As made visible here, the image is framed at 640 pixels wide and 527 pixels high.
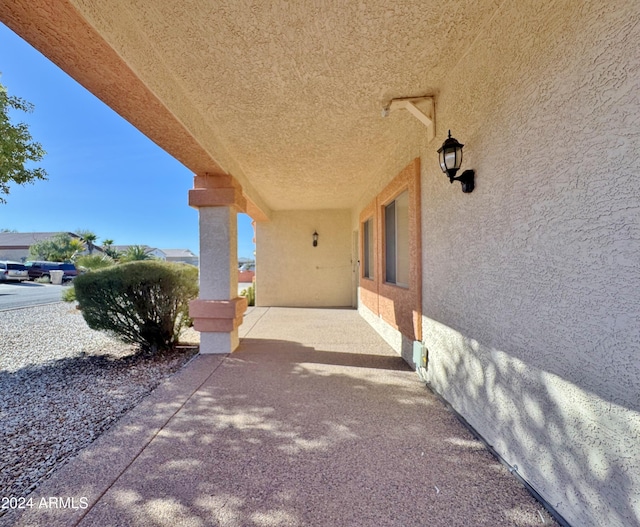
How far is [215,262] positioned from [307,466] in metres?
3.12

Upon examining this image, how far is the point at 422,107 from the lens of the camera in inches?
121

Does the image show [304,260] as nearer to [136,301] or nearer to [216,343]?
[216,343]

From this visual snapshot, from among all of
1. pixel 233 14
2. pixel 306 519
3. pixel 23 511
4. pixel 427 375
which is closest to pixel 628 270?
pixel 306 519

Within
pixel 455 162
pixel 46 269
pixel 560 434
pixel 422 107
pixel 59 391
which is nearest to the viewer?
pixel 560 434

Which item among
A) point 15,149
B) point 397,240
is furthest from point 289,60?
point 15,149

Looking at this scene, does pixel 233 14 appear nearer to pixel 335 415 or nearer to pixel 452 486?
pixel 335 415

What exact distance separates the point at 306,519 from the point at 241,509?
0.37 m

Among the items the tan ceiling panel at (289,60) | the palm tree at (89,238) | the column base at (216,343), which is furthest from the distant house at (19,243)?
the tan ceiling panel at (289,60)

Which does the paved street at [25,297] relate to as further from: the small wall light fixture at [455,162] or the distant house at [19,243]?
the distant house at [19,243]

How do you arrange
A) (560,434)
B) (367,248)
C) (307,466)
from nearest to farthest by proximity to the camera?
(560,434)
(307,466)
(367,248)

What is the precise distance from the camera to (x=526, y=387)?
1.75 metres

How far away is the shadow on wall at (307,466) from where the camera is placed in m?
1.57

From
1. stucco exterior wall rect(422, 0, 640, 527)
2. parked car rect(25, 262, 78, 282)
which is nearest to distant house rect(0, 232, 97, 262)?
parked car rect(25, 262, 78, 282)

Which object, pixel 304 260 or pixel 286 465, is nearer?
pixel 286 465
